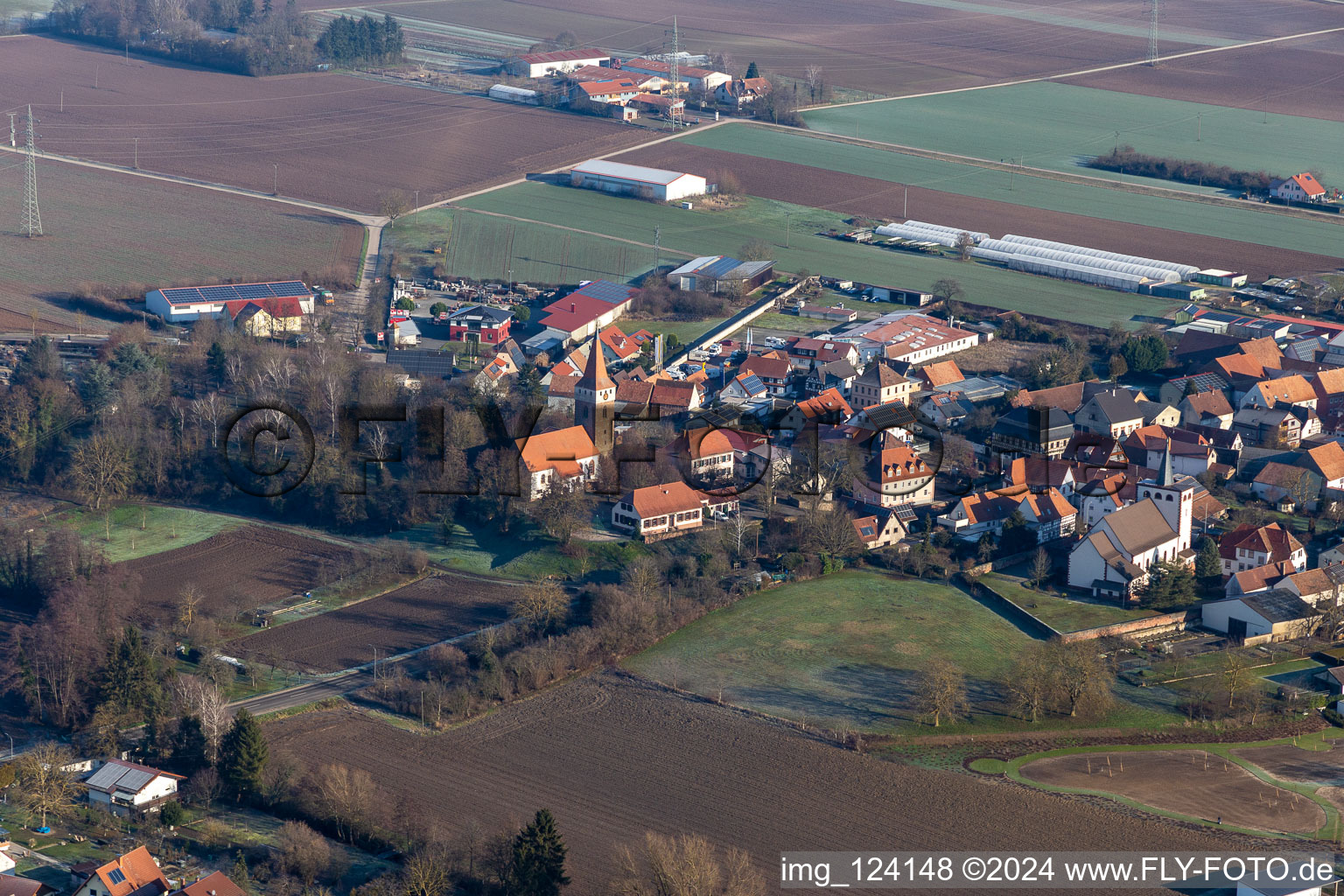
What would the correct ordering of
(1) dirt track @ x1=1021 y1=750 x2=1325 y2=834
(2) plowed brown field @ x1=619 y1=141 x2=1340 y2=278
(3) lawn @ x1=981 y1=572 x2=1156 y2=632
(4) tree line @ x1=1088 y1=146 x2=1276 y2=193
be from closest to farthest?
(1) dirt track @ x1=1021 y1=750 x2=1325 y2=834 → (3) lawn @ x1=981 y1=572 x2=1156 y2=632 → (2) plowed brown field @ x1=619 y1=141 x2=1340 y2=278 → (4) tree line @ x1=1088 y1=146 x2=1276 y2=193

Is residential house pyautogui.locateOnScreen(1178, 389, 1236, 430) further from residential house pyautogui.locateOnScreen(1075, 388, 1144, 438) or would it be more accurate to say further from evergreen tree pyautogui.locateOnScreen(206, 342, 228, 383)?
evergreen tree pyautogui.locateOnScreen(206, 342, 228, 383)

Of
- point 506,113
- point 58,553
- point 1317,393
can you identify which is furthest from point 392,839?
point 506,113

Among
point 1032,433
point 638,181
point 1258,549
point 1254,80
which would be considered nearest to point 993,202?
point 638,181

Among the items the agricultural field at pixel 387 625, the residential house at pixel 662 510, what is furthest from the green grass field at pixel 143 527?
the residential house at pixel 662 510

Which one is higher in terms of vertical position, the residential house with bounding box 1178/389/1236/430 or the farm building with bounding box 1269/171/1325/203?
the farm building with bounding box 1269/171/1325/203

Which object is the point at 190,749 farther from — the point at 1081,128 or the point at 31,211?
the point at 1081,128

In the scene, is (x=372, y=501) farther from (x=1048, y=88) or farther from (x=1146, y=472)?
(x=1048, y=88)

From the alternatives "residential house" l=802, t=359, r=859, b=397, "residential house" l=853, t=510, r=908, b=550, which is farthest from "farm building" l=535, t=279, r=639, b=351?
"residential house" l=853, t=510, r=908, b=550
